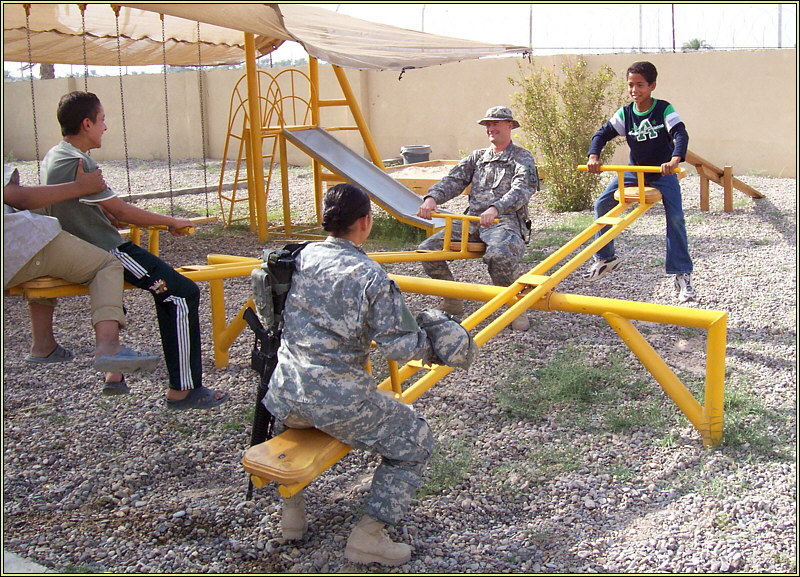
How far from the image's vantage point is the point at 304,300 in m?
2.86

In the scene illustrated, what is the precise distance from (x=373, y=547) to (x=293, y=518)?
1.26ft

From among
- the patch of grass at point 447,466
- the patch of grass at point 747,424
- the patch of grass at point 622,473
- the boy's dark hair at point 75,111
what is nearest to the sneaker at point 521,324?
the patch of grass at point 747,424

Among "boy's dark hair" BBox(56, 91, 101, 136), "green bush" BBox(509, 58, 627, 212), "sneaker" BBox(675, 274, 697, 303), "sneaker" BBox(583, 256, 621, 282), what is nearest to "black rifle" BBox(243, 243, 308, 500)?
"boy's dark hair" BBox(56, 91, 101, 136)

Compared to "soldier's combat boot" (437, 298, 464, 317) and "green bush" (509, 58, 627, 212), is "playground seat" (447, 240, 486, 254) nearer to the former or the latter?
"soldier's combat boot" (437, 298, 464, 317)

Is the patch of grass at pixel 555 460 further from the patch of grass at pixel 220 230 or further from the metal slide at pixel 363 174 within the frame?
the patch of grass at pixel 220 230

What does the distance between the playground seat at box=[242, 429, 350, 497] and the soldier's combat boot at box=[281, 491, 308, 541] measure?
303 millimetres

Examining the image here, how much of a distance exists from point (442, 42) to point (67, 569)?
773 centimetres

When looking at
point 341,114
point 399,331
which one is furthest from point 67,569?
point 341,114

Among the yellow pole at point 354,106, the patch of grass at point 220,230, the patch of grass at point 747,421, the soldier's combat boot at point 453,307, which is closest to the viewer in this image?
the patch of grass at point 747,421

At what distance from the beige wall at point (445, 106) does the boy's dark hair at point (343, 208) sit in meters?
8.88

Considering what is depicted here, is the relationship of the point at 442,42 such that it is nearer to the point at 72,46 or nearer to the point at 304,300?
the point at 72,46

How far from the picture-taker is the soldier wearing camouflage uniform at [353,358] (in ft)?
9.16

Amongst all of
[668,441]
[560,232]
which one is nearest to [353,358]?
[668,441]

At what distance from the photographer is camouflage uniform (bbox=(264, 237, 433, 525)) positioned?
279 centimetres
